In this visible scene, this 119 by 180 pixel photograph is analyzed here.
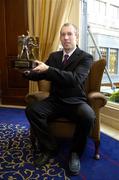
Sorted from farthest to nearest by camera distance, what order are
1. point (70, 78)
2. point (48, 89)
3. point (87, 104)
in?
point (48, 89)
point (87, 104)
point (70, 78)

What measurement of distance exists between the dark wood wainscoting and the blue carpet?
131cm

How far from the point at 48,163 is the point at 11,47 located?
7.88 feet

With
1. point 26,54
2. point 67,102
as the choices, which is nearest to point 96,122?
point 67,102

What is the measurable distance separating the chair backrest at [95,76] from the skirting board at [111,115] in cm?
78

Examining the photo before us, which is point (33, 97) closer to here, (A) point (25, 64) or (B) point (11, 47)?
(A) point (25, 64)

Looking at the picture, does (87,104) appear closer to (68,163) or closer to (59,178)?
(68,163)

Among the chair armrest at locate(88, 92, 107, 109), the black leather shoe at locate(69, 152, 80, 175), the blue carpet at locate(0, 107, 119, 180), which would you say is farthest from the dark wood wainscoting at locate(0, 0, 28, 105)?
the black leather shoe at locate(69, 152, 80, 175)

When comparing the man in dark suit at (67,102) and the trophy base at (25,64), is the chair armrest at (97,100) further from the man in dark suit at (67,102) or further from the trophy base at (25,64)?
the trophy base at (25,64)

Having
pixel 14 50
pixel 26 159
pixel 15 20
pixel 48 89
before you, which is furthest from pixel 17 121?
pixel 15 20

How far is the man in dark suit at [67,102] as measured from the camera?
176cm

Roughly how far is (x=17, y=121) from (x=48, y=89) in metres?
0.86

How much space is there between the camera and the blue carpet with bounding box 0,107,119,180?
5.53ft

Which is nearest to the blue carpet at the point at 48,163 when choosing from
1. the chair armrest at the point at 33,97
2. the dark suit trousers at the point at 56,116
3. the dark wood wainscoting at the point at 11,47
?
the dark suit trousers at the point at 56,116

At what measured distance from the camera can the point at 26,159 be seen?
1.93 m
